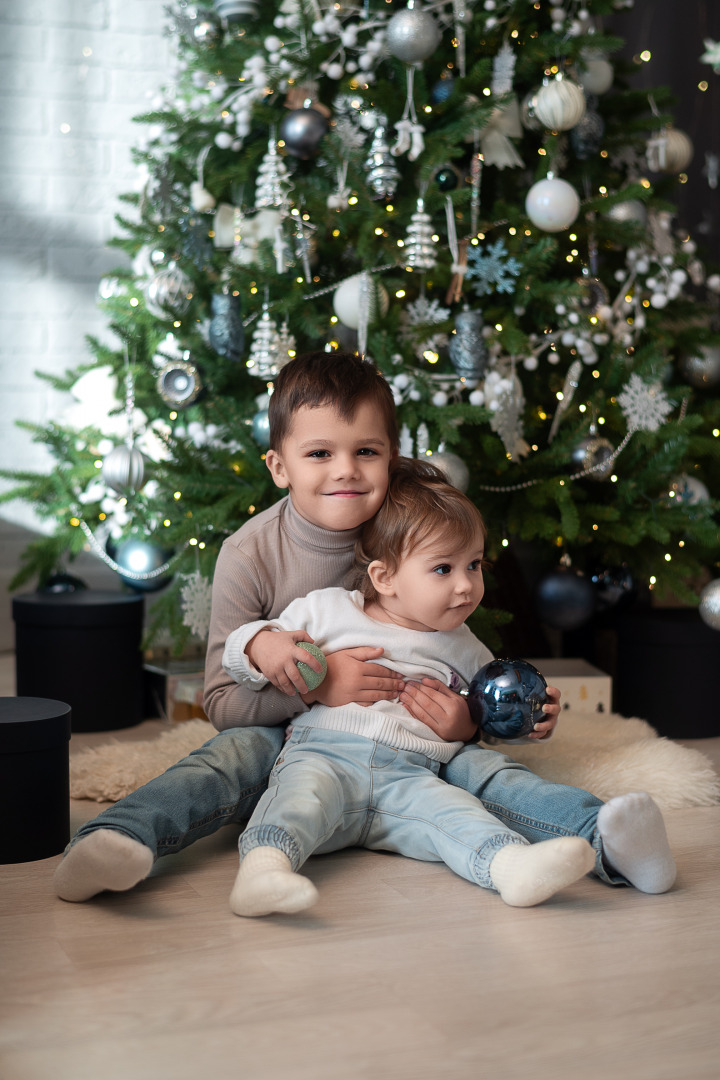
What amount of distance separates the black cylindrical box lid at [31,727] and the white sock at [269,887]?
13.9 inches

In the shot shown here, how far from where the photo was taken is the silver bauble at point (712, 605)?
6.84 feet

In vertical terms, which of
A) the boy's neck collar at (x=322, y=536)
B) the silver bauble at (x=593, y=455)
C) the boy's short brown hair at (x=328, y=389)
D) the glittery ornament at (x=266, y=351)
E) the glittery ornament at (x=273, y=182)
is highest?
the glittery ornament at (x=273, y=182)

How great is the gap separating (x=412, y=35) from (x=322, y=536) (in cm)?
109

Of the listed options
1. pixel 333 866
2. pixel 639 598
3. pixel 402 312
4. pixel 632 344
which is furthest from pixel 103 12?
pixel 333 866

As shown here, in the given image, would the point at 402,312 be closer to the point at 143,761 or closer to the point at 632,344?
the point at 632,344

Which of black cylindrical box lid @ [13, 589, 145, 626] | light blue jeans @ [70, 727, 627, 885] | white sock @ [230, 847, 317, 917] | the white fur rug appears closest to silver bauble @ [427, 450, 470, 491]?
the white fur rug

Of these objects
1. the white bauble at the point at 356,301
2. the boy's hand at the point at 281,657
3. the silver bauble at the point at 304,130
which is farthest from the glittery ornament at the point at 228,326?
the boy's hand at the point at 281,657

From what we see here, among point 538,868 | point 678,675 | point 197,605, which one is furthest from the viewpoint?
point 678,675

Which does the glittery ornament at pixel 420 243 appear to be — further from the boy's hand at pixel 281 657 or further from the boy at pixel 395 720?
the boy's hand at pixel 281 657

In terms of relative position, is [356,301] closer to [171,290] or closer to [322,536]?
[171,290]

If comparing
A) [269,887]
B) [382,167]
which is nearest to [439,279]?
[382,167]

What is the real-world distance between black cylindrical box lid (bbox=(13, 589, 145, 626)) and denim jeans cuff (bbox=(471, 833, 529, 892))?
115 cm

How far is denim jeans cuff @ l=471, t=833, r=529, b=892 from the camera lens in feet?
4.22

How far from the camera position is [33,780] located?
1.42 meters
